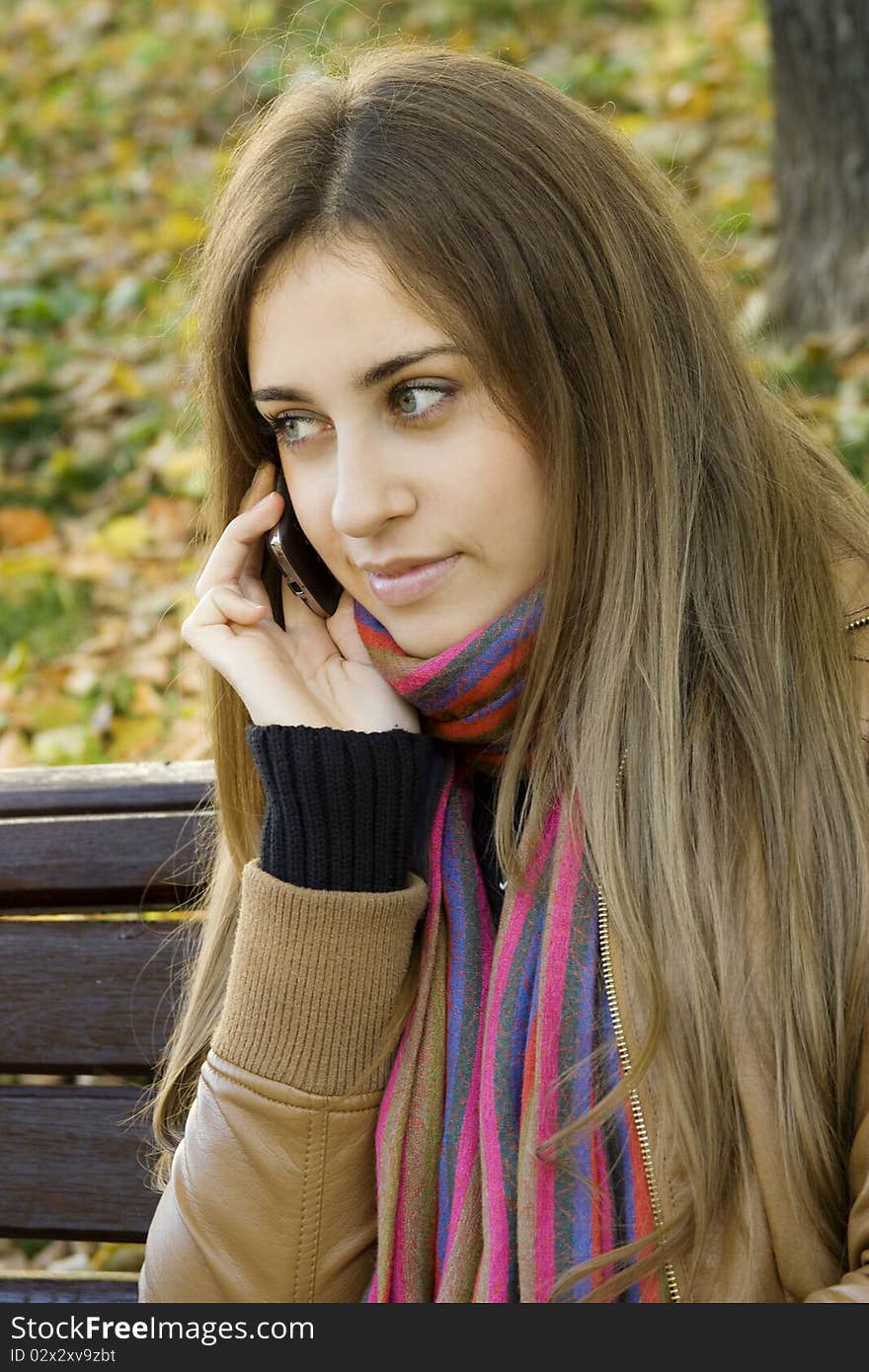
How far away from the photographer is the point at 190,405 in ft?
8.66

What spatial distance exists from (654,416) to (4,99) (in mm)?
6173

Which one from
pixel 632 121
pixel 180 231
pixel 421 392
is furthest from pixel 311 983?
pixel 632 121

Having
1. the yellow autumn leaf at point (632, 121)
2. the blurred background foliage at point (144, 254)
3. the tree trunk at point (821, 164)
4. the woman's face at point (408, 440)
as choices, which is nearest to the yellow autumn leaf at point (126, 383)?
the blurred background foliage at point (144, 254)

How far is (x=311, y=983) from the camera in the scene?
81.6 inches

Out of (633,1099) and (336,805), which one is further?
(336,805)

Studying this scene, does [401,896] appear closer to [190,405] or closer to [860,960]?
[860,960]

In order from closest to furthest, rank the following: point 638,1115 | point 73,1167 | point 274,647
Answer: point 638,1115 → point 274,647 → point 73,1167

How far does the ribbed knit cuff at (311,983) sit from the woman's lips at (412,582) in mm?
408

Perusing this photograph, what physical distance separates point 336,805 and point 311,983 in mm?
244

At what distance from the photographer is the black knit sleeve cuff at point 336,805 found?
2.09 m

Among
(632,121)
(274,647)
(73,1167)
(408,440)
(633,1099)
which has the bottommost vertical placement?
(73,1167)

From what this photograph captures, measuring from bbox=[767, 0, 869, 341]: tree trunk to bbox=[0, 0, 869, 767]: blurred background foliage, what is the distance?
0.13 m

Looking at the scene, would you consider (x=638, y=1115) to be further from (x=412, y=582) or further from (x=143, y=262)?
(x=143, y=262)
